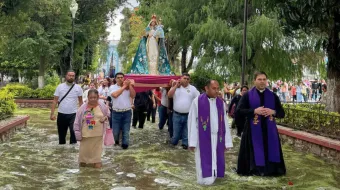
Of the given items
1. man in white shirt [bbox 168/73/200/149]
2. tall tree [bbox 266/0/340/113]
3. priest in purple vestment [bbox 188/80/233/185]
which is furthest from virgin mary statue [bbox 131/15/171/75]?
priest in purple vestment [bbox 188/80/233/185]

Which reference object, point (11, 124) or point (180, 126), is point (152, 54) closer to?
point (180, 126)

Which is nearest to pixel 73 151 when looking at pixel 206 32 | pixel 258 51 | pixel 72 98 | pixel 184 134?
pixel 72 98

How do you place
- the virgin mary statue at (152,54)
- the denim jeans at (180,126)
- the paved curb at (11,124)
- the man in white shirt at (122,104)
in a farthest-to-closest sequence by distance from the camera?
the virgin mary statue at (152,54), the paved curb at (11,124), the denim jeans at (180,126), the man in white shirt at (122,104)

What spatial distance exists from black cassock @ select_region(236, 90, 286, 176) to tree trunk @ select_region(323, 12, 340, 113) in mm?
4642

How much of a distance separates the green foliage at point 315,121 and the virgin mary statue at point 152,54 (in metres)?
3.63

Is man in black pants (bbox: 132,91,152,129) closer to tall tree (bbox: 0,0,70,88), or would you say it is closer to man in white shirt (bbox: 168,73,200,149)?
man in white shirt (bbox: 168,73,200,149)

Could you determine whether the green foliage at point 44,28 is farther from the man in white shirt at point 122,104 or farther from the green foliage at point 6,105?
the man in white shirt at point 122,104

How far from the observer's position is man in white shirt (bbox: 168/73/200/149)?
9.89 metres

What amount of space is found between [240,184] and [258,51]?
13.1 m

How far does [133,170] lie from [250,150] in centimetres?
207

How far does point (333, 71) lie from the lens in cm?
1161

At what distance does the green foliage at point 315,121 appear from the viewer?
9510 millimetres

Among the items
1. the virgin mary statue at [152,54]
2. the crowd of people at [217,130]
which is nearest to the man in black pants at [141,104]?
the virgin mary statue at [152,54]

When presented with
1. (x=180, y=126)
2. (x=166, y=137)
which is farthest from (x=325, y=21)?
(x=166, y=137)
